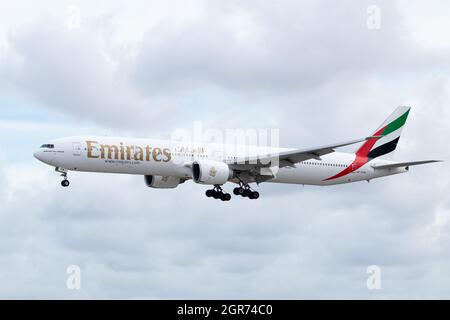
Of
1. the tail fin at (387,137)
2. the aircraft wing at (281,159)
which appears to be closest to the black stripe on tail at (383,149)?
the tail fin at (387,137)

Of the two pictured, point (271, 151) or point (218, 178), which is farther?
point (271, 151)

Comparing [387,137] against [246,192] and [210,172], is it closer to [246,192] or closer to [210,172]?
[246,192]

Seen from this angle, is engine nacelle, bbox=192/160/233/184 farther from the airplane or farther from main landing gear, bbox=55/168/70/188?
main landing gear, bbox=55/168/70/188

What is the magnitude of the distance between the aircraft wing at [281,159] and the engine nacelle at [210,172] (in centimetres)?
147

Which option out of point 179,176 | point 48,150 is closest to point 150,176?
point 179,176

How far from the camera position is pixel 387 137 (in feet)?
259

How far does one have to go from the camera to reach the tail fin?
76938 millimetres

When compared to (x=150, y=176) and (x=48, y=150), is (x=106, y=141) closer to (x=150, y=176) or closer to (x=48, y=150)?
(x=48, y=150)

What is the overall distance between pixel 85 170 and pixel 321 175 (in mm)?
18926

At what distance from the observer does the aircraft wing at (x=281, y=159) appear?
66062 mm

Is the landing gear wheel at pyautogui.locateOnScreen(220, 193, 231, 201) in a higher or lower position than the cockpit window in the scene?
lower

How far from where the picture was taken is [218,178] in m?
67.3

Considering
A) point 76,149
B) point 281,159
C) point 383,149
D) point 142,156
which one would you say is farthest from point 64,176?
point 383,149

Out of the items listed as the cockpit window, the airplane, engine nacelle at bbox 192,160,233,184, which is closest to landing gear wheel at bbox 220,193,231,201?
the airplane
